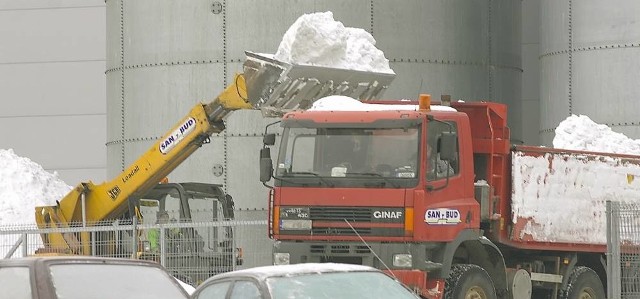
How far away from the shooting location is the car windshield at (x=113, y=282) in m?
11.1

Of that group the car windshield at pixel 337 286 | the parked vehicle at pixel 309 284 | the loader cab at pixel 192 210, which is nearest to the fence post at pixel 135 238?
the loader cab at pixel 192 210

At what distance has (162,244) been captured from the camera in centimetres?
1970

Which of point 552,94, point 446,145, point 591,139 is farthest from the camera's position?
point 552,94

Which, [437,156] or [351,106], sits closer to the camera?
[437,156]

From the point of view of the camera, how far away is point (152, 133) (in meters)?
26.1

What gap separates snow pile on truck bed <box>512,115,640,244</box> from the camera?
1811 centimetres

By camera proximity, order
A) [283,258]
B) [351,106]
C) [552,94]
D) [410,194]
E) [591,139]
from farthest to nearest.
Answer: [552,94], [591,139], [351,106], [283,258], [410,194]

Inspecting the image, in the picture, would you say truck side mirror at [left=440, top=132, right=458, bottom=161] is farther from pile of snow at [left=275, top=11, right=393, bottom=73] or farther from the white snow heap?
the white snow heap


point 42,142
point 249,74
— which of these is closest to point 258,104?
point 249,74

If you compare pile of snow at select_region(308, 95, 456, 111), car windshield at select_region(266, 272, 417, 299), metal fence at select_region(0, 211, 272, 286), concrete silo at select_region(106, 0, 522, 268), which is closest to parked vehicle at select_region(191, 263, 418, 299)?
car windshield at select_region(266, 272, 417, 299)

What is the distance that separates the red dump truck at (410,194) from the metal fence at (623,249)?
167 cm

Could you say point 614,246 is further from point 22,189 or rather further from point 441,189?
point 22,189

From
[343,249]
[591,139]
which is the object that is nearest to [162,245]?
[343,249]

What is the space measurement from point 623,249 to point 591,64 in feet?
37.6
